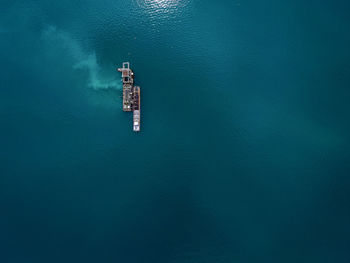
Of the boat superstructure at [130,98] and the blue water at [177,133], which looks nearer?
the blue water at [177,133]

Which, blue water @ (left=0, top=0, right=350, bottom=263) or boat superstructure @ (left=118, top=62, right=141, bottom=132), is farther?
boat superstructure @ (left=118, top=62, right=141, bottom=132)

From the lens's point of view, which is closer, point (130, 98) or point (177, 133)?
point (130, 98)

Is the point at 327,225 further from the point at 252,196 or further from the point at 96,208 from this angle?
the point at 96,208

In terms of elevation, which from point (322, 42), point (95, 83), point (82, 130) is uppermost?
point (322, 42)

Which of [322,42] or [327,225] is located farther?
[322,42]

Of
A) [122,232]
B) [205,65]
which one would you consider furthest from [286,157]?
[122,232]

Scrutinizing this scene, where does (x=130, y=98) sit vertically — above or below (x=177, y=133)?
above

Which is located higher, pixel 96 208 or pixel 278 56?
pixel 278 56
